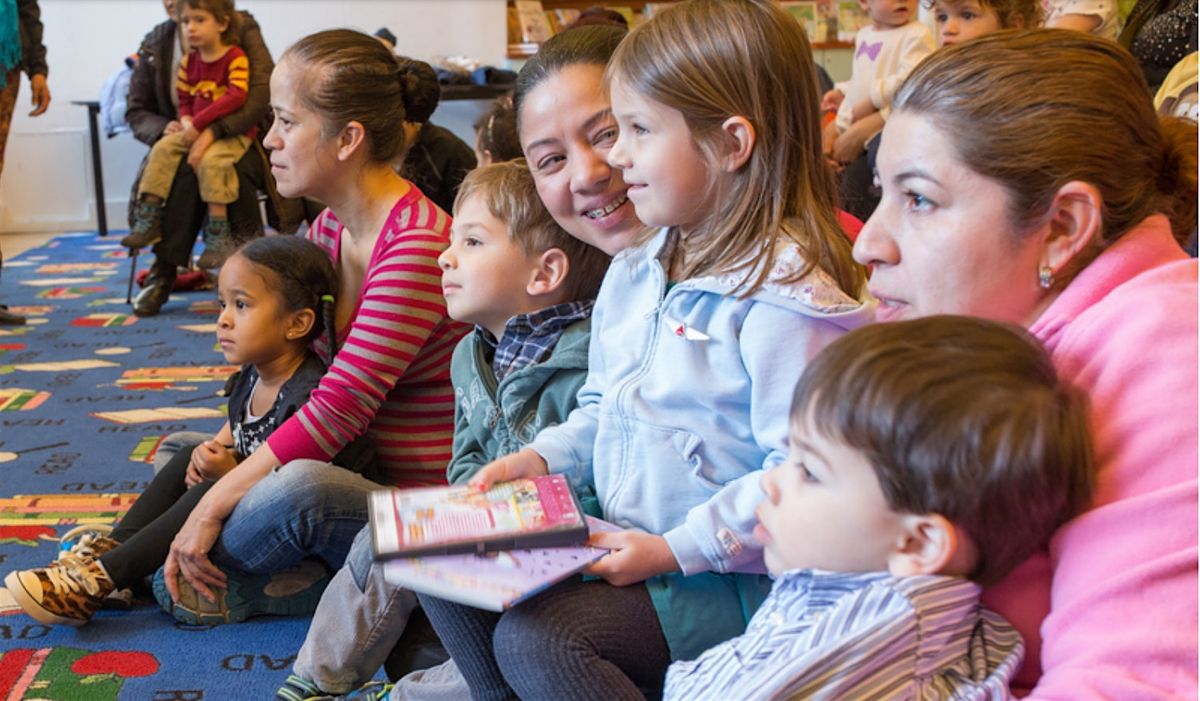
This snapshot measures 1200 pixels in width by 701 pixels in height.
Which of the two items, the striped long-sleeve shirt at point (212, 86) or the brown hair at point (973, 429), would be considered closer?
the brown hair at point (973, 429)

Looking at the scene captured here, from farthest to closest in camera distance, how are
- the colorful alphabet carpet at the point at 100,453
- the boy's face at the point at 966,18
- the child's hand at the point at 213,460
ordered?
1. the boy's face at the point at 966,18
2. the child's hand at the point at 213,460
3. the colorful alphabet carpet at the point at 100,453

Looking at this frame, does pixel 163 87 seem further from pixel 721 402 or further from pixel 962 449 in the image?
pixel 962 449

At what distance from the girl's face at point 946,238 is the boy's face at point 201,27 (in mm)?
4233

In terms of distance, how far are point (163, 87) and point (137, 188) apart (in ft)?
1.92

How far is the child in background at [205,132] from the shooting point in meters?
4.54

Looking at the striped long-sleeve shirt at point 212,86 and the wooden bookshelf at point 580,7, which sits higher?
the wooden bookshelf at point 580,7

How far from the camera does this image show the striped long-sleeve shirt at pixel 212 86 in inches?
182

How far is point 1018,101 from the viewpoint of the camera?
0.93m

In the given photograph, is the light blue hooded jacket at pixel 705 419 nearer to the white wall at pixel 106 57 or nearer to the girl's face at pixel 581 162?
the girl's face at pixel 581 162

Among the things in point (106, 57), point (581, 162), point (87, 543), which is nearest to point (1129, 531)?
point (581, 162)

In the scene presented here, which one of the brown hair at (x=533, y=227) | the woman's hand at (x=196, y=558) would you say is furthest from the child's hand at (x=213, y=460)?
the brown hair at (x=533, y=227)

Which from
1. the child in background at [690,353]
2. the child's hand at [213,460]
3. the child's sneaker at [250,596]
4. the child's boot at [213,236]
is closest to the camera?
the child in background at [690,353]

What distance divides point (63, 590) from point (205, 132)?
314 cm

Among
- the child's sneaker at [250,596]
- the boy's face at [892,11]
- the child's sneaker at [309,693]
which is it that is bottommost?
the child's sneaker at [250,596]
